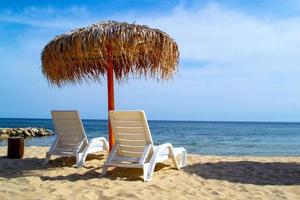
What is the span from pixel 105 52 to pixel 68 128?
4.86 feet

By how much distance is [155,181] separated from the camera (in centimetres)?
516

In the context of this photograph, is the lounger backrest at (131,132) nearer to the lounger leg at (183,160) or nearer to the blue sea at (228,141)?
the lounger leg at (183,160)

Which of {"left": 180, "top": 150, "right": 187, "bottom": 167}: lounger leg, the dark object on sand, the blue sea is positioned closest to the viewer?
{"left": 180, "top": 150, "right": 187, "bottom": 167}: lounger leg

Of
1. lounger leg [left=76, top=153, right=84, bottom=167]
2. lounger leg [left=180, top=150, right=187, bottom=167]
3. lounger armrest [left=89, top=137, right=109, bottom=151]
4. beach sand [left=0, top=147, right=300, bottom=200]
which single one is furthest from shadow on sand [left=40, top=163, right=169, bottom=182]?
lounger leg [left=180, top=150, right=187, bottom=167]

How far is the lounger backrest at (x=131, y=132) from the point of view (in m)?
5.35

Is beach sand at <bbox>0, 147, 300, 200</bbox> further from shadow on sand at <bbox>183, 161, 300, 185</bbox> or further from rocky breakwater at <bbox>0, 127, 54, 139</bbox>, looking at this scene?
rocky breakwater at <bbox>0, 127, 54, 139</bbox>

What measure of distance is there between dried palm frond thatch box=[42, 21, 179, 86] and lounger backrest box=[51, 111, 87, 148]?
588 mm

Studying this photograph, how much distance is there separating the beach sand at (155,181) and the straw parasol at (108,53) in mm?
1205

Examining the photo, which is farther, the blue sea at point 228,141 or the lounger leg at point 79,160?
the blue sea at point 228,141

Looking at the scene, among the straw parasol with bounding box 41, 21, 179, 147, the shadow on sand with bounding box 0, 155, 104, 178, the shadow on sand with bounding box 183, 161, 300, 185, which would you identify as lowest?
the shadow on sand with bounding box 0, 155, 104, 178

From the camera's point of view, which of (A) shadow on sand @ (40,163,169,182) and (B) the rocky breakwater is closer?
(A) shadow on sand @ (40,163,169,182)

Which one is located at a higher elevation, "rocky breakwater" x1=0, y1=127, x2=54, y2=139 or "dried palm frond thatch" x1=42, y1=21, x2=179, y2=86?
"dried palm frond thatch" x1=42, y1=21, x2=179, y2=86

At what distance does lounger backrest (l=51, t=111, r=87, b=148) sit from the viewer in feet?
21.1

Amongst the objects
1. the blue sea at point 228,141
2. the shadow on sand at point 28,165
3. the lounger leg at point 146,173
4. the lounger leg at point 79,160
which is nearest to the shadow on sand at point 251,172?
the lounger leg at point 146,173
